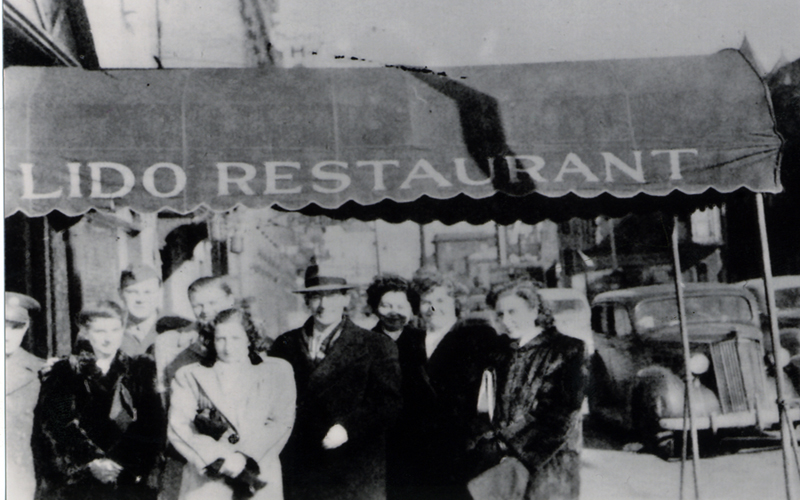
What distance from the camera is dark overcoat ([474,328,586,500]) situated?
15.8 ft

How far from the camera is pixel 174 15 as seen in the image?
221 inches

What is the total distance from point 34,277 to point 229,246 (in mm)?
1426

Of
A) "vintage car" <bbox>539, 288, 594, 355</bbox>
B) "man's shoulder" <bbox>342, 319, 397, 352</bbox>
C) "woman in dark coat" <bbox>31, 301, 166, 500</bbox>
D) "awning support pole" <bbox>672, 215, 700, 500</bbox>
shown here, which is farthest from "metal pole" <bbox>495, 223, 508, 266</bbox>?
"woman in dark coat" <bbox>31, 301, 166, 500</bbox>

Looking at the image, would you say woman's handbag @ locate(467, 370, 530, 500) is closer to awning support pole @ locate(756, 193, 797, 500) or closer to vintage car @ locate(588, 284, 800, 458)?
awning support pole @ locate(756, 193, 797, 500)

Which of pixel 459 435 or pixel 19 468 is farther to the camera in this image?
pixel 459 435

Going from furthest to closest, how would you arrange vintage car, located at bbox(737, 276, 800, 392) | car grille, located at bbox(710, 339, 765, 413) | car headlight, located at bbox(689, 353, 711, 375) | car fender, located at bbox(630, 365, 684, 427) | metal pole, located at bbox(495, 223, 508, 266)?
vintage car, located at bbox(737, 276, 800, 392) → car headlight, located at bbox(689, 353, 711, 375) → car grille, located at bbox(710, 339, 765, 413) → car fender, located at bbox(630, 365, 684, 427) → metal pole, located at bbox(495, 223, 508, 266)

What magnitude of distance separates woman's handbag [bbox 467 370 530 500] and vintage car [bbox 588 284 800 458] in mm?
2053

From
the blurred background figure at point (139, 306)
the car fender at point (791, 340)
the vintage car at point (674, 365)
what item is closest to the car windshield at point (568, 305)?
the vintage car at point (674, 365)

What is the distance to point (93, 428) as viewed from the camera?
187 inches

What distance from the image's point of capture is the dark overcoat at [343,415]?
480 cm

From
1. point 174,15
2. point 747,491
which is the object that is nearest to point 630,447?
point 747,491

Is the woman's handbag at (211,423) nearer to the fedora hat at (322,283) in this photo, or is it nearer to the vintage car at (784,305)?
the fedora hat at (322,283)

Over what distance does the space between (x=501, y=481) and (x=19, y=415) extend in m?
3.24

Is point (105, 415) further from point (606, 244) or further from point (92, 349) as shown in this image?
point (606, 244)
